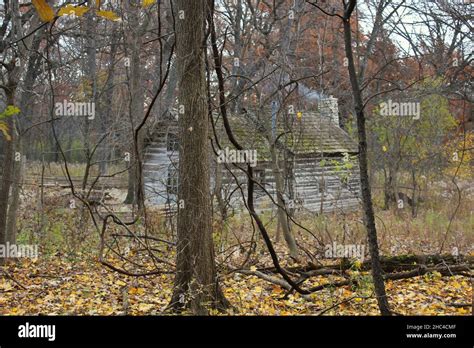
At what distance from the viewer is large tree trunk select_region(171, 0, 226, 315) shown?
4.49m

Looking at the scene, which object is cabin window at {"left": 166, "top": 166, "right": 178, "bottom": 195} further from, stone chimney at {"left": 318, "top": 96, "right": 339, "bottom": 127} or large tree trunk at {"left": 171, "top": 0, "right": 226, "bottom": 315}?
stone chimney at {"left": 318, "top": 96, "right": 339, "bottom": 127}

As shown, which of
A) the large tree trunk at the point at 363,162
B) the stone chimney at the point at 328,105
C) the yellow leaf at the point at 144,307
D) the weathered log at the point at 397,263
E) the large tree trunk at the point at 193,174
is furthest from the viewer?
the stone chimney at the point at 328,105

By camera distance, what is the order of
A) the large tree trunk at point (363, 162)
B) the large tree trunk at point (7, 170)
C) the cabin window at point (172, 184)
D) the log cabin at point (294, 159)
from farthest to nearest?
the log cabin at point (294, 159)
the cabin window at point (172, 184)
the large tree trunk at point (7, 170)
the large tree trunk at point (363, 162)

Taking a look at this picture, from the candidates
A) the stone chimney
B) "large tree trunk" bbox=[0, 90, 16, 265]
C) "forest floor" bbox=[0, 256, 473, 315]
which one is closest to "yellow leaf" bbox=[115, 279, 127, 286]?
"forest floor" bbox=[0, 256, 473, 315]

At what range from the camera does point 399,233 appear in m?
10.8

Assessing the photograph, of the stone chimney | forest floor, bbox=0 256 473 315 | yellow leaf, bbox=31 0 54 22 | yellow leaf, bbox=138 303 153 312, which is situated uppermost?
the stone chimney

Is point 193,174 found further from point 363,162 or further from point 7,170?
point 7,170

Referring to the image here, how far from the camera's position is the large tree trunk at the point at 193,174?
14.7ft

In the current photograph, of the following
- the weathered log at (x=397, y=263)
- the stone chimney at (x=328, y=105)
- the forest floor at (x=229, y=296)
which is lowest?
the forest floor at (x=229, y=296)

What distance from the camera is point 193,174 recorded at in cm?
450

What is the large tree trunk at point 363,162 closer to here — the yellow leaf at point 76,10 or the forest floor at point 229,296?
the forest floor at point 229,296

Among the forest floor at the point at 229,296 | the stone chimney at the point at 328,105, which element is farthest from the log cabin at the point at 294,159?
the forest floor at the point at 229,296

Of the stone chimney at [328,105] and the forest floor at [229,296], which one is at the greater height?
the stone chimney at [328,105]
